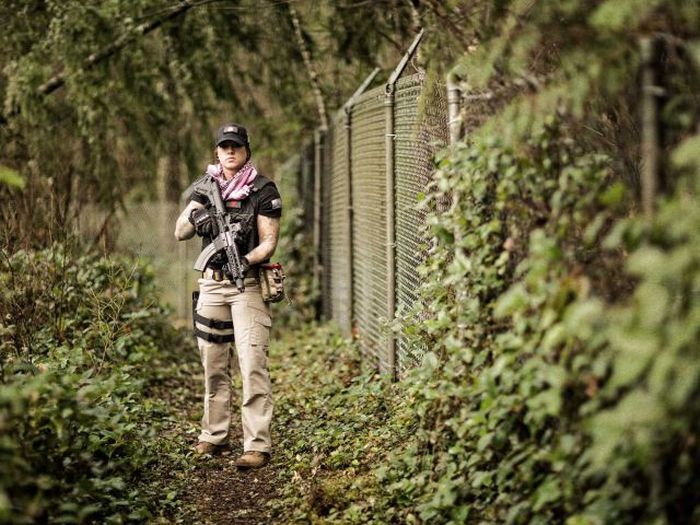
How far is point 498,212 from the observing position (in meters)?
4.33

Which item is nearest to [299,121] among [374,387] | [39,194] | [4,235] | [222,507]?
[39,194]

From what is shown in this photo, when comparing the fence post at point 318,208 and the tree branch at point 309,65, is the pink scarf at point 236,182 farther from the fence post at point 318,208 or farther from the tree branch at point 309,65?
the fence post at point 318,208


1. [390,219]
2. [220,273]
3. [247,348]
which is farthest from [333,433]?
[390,219]

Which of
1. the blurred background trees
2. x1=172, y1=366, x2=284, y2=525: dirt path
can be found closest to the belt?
x1=172, y1=366, x2=284, y2=525: dirt path

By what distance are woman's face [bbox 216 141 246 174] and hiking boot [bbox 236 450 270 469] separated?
1.88 m

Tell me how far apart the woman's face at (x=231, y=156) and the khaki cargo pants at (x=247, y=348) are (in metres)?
0.77

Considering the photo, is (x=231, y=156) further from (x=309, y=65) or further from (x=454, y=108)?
(x=309, y=65)

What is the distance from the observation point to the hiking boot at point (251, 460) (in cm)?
617

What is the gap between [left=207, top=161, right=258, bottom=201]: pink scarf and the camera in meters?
6.30

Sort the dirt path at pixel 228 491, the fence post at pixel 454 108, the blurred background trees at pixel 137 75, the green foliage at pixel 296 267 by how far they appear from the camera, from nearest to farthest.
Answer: the fence post at pixel 454 108, the dirt path at pixel 228 491, the blurred background trees at pixel 137 75, the green foliage at pixel 296 267

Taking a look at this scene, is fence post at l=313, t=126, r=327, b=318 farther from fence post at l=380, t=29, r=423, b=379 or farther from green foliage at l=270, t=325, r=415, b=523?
fence post at l=380, t=29, r=423, b=379

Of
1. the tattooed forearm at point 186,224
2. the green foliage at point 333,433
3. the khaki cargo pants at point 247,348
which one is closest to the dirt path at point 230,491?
the green foliage at point 333,433

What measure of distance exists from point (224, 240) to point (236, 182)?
41 cm

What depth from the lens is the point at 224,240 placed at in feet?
20.4
